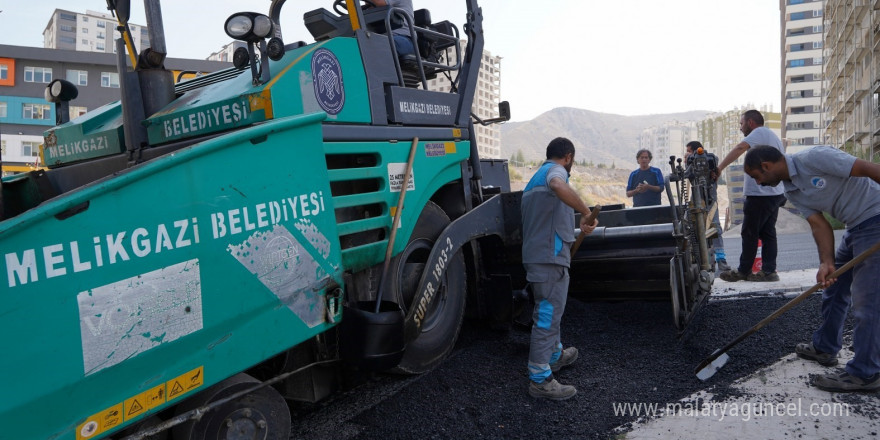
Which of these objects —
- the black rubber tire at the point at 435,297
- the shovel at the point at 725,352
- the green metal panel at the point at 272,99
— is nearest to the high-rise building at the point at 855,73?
the shovel at the point at 725,352

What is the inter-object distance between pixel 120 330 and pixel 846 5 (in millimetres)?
51451

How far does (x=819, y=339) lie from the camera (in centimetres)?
372

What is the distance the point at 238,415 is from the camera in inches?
93.8

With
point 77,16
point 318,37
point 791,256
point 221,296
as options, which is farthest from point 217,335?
point 77,16

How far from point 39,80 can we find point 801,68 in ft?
273

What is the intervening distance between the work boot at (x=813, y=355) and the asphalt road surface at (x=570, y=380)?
5.2 inches

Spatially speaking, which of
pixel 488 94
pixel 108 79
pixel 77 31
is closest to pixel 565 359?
pixel 108 79

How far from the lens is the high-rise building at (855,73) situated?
3102cm

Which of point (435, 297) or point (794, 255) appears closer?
point (435, 297)

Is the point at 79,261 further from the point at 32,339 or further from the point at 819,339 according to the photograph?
the point at 819,339

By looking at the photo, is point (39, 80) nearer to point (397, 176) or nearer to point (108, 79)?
point (108, 79)

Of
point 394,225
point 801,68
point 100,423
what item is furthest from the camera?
point 801,68

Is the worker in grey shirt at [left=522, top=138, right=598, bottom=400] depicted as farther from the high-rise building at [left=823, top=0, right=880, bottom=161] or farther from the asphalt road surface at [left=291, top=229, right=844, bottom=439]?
A: the high-rise building at [left=823, top=0, right=880, bottom=161]

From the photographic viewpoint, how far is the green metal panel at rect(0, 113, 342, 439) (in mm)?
1799
